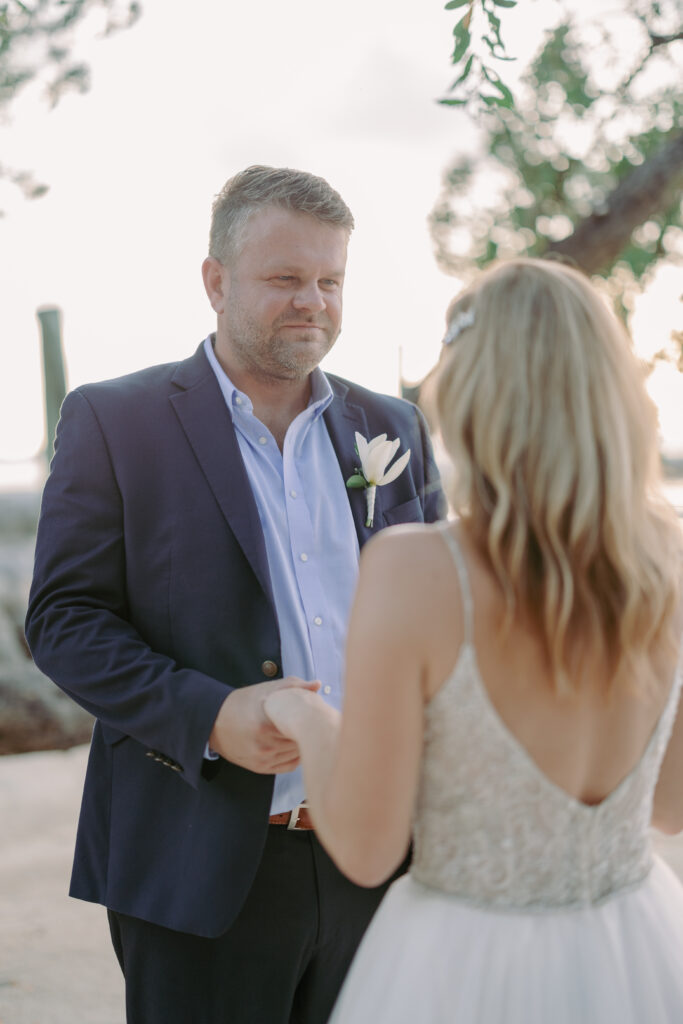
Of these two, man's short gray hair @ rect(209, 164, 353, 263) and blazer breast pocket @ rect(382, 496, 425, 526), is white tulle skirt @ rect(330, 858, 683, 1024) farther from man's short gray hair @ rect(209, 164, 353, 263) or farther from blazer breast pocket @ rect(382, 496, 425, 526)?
man's short gray hair @ rect(209, 164, 353, 263)

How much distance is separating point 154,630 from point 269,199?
116 cm

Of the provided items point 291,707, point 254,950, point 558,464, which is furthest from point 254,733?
point 558,464

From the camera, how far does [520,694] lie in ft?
5.45

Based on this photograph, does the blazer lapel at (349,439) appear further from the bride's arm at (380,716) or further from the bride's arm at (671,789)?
the bride's arm at (380,716)

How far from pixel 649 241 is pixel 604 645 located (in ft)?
35.5

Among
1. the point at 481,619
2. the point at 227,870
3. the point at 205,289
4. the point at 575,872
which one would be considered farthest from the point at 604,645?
the point at 205,289

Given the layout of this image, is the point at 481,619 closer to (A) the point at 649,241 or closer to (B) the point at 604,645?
(B) the point at 604,645

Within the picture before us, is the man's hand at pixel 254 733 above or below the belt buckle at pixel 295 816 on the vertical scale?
above

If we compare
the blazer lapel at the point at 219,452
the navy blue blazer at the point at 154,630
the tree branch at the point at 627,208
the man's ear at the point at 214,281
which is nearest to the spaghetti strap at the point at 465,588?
the navy blue blazer at the point at 154,630

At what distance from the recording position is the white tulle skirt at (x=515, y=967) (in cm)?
170

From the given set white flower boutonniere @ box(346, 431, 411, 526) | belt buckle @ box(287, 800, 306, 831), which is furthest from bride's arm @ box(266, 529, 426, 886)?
white flower boutonniere @ box(346, 431, 411, 526)

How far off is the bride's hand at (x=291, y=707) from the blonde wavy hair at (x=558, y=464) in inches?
19.4

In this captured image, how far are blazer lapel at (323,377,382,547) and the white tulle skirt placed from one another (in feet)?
3.94

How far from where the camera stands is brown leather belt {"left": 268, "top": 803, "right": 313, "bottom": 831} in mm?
2564
